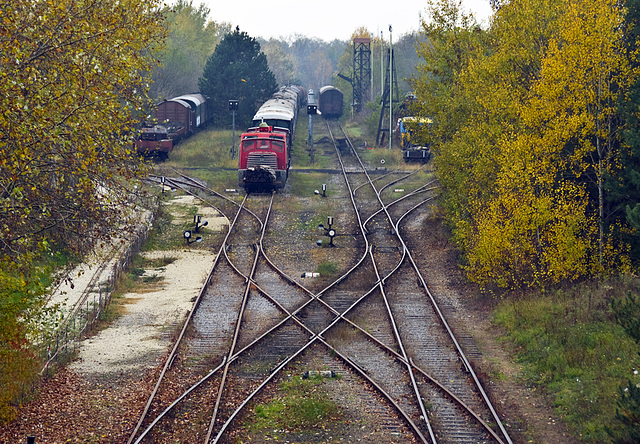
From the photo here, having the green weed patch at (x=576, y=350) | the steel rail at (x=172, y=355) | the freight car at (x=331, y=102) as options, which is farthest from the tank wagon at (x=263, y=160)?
the freight car at (x=331, y=102)

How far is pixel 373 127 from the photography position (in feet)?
190

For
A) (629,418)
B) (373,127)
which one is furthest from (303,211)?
(373,127)

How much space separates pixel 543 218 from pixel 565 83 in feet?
11.8

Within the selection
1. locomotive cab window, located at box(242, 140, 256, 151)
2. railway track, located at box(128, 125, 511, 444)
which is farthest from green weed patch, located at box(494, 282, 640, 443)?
locomotive cab window, located at box(242, 140, 256, 151)

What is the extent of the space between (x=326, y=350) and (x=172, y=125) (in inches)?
1384

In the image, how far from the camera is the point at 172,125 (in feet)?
153

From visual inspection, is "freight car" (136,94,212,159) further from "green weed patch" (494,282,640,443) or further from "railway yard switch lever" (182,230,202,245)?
"green weed patch" (494,282,640,443)

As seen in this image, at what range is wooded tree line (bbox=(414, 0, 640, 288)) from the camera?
16812mm

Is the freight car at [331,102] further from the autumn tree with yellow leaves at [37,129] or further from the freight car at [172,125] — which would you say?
the autumn tree with yellow leaves at [37,129]

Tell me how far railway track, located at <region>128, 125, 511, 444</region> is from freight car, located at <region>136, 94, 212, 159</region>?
19205mm

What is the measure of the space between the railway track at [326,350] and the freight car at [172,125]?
1920cm

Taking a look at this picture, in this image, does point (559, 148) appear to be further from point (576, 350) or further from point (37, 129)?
point (37, 129)

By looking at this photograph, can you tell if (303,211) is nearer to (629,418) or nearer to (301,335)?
(301,335)

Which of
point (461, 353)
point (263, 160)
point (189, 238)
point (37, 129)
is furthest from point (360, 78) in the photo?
point (37, 129)
